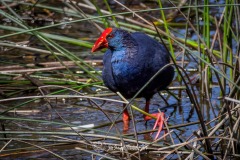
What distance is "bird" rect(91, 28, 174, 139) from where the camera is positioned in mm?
3557

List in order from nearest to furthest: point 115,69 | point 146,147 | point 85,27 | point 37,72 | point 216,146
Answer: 1. point 146,147
2. point 216,146
3. point 115,69
4. point 37,72
5. point 85,27

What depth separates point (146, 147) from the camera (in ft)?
9.05

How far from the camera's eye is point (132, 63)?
356cm

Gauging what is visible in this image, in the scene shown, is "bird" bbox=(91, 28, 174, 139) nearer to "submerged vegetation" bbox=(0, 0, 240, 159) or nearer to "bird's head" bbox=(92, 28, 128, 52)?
"bird's head" bbox=(92, 28, 128, 52)

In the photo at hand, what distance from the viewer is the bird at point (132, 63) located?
3.56 m

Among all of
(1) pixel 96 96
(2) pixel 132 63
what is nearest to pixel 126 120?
(1) pixel 96 96

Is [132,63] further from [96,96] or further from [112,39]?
[96,96]

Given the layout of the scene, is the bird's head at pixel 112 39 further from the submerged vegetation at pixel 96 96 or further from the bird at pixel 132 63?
the submerged vegetation at pixel 96 96

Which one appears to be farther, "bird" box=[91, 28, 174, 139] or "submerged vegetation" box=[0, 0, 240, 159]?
"bird" box=[91, 28, 174, 139]

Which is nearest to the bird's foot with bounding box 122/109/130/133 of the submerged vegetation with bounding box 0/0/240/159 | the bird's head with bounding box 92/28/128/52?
the submerged vegetation with bounding box 0/0/240/159

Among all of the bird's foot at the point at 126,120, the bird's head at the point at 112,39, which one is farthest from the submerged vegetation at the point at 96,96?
the bird's head at the point at 112,39

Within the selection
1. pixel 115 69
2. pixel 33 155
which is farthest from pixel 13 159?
pixel 115 69

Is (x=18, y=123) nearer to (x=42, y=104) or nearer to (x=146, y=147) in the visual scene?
(x=42, y=104)

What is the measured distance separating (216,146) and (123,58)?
845mm
